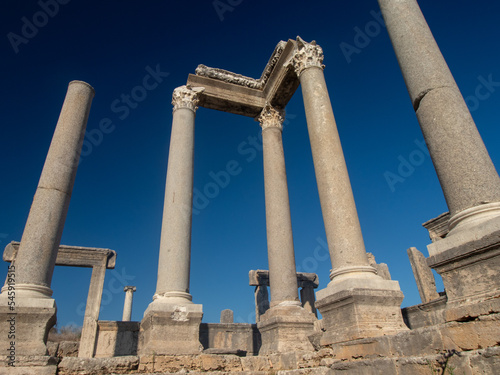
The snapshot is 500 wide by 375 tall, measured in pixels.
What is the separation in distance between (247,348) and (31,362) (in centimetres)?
1410

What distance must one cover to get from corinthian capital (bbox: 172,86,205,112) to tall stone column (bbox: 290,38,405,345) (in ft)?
16.4

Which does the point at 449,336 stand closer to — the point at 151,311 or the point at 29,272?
the point at 151,311

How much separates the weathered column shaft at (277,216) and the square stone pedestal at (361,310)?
4016 mm

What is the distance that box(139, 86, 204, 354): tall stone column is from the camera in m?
9.59

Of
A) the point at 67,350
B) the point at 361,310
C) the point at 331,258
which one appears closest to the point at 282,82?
the point at 331,258

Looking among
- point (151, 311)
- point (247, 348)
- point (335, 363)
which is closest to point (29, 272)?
point (151, 311)

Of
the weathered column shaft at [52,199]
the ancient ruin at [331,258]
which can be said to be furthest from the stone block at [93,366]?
the weathered column shaft at [52,199]

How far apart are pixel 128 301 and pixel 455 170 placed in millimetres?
32383

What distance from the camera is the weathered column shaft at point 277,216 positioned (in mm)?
12492

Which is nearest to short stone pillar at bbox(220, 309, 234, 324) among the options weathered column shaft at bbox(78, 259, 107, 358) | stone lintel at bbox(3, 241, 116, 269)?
weathered column shaft at bbox(78, 259, 107, 358)

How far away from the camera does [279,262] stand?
12922 millimetres

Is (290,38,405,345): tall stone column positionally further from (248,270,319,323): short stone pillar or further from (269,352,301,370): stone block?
(248,270,319,323): short stone pillar

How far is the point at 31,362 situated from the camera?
7.52 metres

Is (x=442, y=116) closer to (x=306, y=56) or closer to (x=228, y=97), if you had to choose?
(x=306, y=56)
